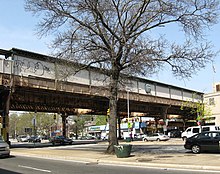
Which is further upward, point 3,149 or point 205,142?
point 205,142

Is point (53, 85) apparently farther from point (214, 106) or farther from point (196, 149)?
point (214, 106)

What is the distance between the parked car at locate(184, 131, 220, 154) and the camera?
2124 centimetres

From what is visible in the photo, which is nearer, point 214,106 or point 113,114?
point 113,114

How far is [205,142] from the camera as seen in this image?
2172 cm

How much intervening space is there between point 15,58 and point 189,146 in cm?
2376

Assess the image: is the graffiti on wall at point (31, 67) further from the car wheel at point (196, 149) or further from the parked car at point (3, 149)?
the car wheel at point (196, 149)

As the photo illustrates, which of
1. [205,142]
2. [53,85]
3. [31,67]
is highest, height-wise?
[31,67]

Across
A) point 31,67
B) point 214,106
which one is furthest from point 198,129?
point 214,106

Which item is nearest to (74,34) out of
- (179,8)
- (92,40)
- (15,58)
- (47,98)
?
(92,40)

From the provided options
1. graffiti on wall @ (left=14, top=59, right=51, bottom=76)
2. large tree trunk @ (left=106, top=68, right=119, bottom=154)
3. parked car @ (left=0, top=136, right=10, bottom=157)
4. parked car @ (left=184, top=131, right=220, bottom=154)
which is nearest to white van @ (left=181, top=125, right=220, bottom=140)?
parked car @ (left=184, top=131, right=220, bottom=154)

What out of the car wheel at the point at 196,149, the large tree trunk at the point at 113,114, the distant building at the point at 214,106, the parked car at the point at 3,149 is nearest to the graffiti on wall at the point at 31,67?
the parked car at the point at 3,149

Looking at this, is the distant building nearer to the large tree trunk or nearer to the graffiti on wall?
the graffiti on wall

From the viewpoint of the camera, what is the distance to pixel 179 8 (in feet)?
71.9

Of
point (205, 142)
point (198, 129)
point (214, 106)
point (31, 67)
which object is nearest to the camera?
point (205, 142)
